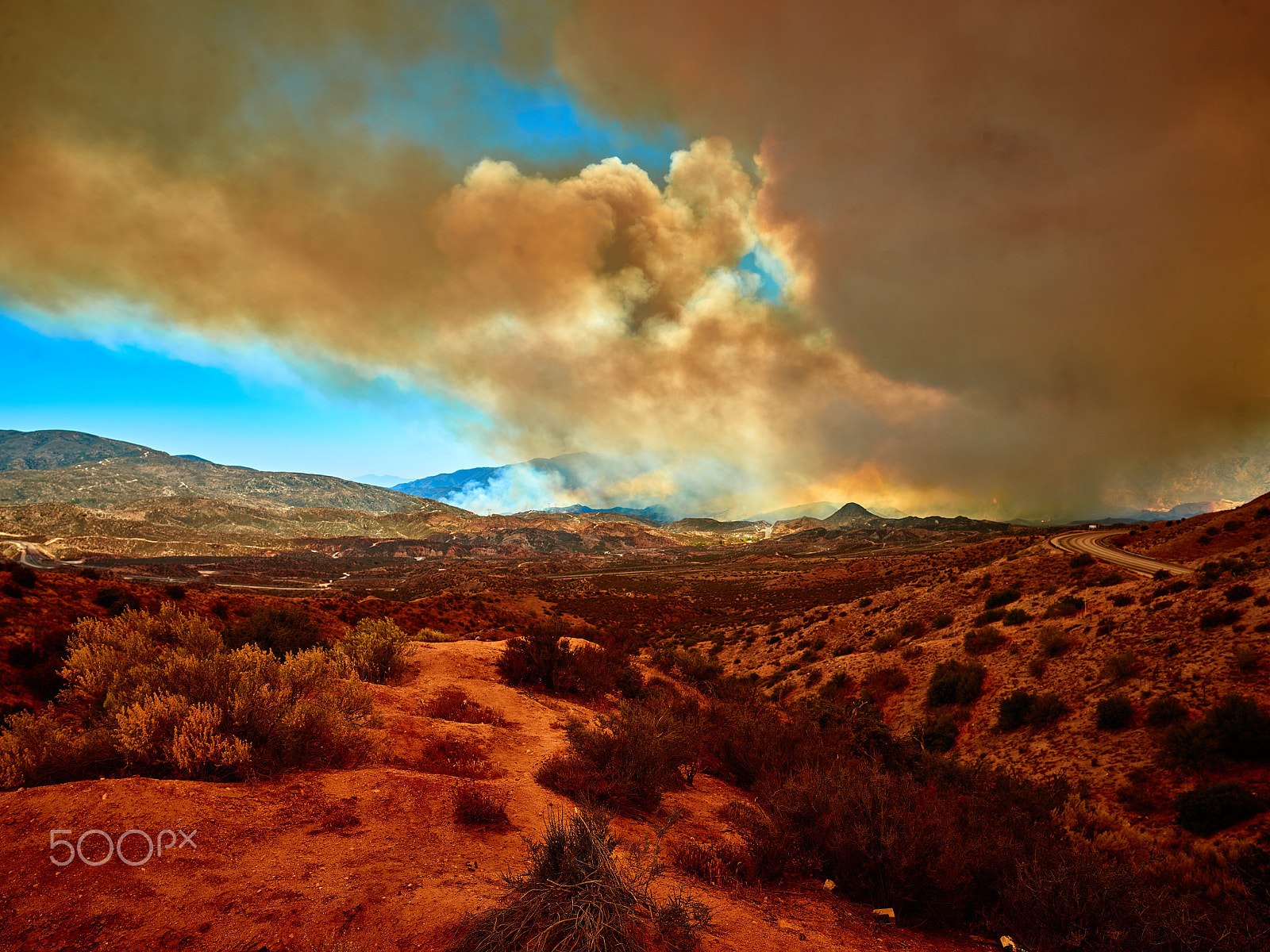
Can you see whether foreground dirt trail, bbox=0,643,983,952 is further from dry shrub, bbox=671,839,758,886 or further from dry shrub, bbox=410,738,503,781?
dry shrub, bbox=410,738,503,781

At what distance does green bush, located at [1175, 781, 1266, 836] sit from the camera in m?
7.54

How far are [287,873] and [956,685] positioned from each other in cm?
1802

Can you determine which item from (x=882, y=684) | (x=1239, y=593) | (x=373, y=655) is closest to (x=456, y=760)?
(x=373, y=655)

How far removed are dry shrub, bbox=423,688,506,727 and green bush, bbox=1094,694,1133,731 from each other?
13.8 metres

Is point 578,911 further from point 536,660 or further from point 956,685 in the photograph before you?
point 956,685

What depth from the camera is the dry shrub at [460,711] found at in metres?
9.60

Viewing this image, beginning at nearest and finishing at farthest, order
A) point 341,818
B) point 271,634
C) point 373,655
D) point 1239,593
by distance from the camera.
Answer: point 341,818
point 373,655
point 271,634
point 1239,593

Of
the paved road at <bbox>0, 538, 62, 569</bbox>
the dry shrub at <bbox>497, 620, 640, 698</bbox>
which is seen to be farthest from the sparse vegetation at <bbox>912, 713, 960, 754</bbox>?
the paved road at <bbox>0, 538, 62, 569</bbox>

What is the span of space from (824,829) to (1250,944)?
3.30 meters

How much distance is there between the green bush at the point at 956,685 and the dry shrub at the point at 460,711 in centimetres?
1420

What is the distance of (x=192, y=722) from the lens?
5.25 metres

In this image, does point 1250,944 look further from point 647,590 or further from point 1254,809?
point 647,590

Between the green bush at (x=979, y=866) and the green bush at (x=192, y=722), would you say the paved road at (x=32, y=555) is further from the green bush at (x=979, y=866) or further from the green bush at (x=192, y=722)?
the green bush at (x=979, y=866)

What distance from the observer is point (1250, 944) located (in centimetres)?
394
